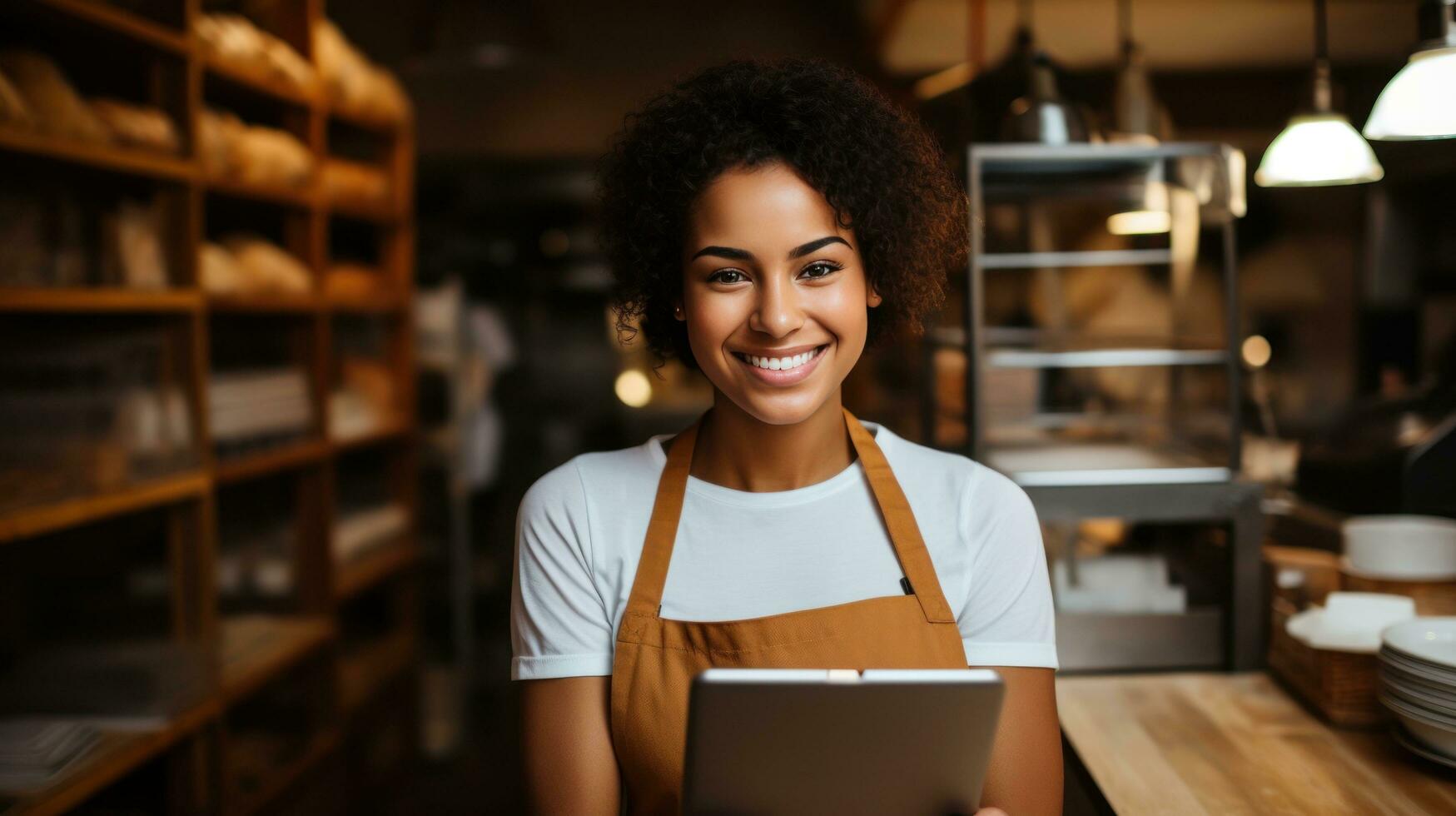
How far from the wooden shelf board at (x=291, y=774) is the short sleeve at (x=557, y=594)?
1.58 meters

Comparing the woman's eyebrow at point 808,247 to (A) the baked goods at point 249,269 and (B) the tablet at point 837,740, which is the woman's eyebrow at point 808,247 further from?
(A) the baked goods at point 249,269

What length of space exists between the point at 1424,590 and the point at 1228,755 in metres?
0.59

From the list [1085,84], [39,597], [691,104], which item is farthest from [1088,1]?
[39,597]

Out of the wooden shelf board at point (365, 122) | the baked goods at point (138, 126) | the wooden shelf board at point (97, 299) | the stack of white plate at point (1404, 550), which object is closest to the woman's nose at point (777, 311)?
the stack of white plate at point (1404, 550)

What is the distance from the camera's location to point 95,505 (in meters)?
2.08

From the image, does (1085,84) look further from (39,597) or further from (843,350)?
(39,597)

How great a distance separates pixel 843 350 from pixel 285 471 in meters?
2.47

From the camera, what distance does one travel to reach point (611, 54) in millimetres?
5105

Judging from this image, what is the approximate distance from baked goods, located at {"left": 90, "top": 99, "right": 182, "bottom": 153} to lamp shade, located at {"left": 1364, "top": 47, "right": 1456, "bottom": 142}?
230 centimetres

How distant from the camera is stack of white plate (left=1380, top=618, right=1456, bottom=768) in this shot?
1.43 m

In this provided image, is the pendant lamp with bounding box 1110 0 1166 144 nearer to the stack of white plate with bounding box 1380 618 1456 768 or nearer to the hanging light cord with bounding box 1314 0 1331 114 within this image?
the hanging light cord with bounding box 1314 0 1331 114

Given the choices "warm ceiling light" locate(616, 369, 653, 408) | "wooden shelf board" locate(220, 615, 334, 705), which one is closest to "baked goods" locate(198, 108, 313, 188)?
"wooden shelf board" locate(220, 615, 334, 705)

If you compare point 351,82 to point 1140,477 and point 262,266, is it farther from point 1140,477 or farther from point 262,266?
point 1140,477

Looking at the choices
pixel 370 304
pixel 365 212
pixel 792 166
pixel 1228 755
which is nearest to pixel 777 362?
pixel 792 166
